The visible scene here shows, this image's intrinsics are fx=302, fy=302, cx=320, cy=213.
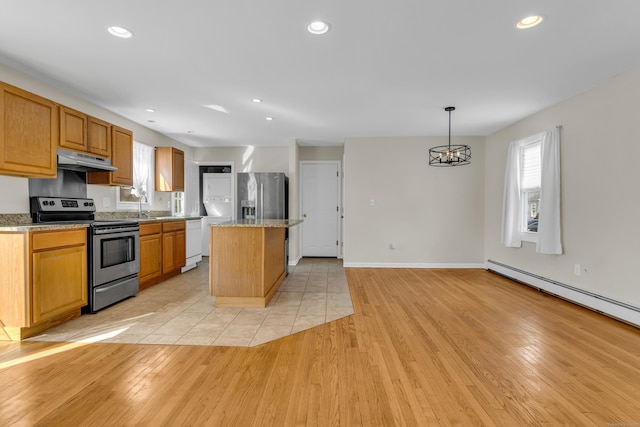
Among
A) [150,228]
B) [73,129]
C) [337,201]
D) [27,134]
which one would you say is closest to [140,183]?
[150,228]

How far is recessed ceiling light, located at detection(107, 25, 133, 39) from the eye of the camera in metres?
2.32

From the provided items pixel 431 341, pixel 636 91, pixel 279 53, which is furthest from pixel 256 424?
pixel 636 91

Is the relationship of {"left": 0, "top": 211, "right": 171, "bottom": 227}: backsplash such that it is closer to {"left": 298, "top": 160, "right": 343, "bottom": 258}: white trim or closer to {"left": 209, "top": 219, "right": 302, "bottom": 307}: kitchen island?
{"left": 209, "top": 219, "right": 302, "bottom": 307}: kitchen island

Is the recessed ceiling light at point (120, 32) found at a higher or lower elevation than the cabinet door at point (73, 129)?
higher

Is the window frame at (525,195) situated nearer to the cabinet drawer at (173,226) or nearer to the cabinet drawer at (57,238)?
the cabinet drawer at (173,226)

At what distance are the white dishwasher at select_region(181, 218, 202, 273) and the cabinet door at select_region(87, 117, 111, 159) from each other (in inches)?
Result: 69.7

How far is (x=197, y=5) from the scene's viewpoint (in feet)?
6.72

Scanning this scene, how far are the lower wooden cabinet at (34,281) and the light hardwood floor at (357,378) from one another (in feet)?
0.82

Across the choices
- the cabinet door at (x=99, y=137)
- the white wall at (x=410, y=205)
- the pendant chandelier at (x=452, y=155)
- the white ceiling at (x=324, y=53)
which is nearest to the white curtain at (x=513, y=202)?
the pendant chandelier at (x=452, y=155)

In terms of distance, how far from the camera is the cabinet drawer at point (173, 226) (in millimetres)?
4648

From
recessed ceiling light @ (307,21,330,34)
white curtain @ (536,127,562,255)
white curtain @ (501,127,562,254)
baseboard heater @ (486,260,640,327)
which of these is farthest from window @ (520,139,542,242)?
recessed ceiling light @ (307,21,330,34)

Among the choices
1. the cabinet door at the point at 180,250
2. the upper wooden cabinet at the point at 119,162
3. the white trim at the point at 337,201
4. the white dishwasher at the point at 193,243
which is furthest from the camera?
the white trim at the point at 337,201

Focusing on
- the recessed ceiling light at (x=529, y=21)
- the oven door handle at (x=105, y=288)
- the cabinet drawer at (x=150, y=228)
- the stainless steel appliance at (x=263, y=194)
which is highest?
the recessed ceiling light at (x=529, y=21)

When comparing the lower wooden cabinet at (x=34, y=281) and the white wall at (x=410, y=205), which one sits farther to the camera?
the white wall at (x=410, y=205)
